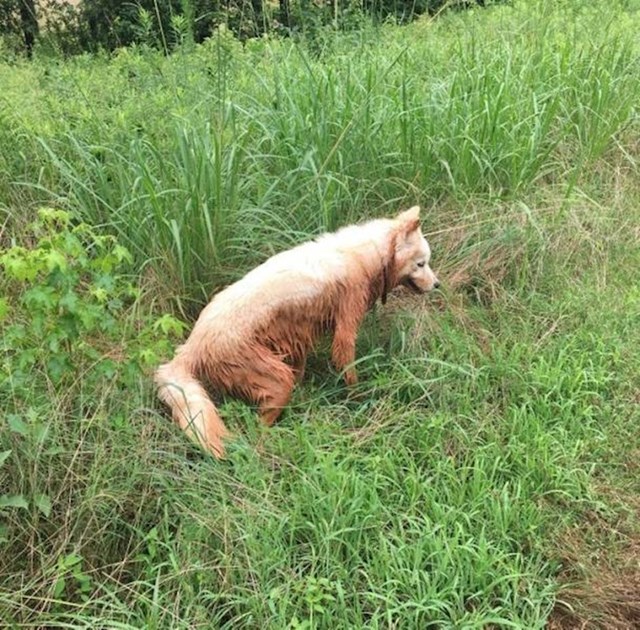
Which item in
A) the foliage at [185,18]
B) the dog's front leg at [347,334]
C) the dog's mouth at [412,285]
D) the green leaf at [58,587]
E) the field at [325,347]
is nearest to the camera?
the green leaf at [58,587]

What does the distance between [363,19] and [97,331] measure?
11.3 feet

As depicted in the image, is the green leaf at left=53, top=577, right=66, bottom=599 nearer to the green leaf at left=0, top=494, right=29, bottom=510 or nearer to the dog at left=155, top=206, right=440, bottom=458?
the green leaf at left=0, top=494, right=29, bottom=510

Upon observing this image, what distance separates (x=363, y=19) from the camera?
534cm

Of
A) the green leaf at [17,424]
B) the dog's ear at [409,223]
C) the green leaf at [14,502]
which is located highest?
the dog's ear at [409,223]

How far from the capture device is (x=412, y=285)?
146 inches

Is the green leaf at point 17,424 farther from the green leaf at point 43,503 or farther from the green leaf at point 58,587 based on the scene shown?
the green leaf at point 58,587

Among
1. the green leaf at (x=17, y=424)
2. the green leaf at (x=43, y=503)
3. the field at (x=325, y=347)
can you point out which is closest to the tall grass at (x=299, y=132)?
the field at (x=325, y=347)

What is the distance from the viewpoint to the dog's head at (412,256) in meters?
3.53

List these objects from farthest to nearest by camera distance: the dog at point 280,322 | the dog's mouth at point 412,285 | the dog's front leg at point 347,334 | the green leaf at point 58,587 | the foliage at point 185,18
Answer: the foliage at point 185,18, the dog's mouth at point 412,285, the dog's front leg at point 347,334, the dog at point 280,322, the green leaf at point 58,587

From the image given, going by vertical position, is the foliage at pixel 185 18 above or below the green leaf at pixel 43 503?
above

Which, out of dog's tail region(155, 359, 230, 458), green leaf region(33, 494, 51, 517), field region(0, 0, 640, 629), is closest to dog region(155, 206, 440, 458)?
dog's tail region(155, 359, 230, 458)

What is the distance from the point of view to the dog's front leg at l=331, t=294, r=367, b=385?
339 centimetres

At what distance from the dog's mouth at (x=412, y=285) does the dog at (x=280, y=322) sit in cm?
8

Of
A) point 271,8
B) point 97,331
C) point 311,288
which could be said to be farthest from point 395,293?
Result: point 271,8
